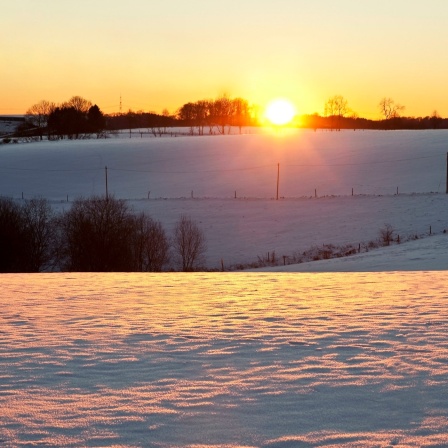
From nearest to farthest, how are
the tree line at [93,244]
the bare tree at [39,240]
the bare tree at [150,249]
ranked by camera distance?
1. the tree line at [93,244]
2. the bare tree at [150,249]
3. the bare tree at [39,240]

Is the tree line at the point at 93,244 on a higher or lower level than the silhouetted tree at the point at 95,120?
lower

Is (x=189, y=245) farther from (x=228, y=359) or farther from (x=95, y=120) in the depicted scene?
(x=95, y=120)

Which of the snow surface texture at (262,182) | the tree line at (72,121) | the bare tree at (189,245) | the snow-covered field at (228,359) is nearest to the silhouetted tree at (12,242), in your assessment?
the bare tree at (189,245)

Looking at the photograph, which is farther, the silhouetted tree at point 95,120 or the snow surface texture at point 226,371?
the silhouetted tree at point 95,120

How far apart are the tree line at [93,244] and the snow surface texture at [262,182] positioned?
2631 mm

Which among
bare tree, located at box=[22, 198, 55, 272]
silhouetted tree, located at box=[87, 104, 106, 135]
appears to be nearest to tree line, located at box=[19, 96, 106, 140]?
silhouetted tree, located at box=[87, 104, 106, 135]

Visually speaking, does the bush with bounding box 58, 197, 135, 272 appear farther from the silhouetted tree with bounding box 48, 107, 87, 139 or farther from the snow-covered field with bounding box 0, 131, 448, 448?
the silhouetted tree with bounding box 48, 107, 87, 139

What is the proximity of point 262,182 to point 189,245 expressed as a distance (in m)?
31.0

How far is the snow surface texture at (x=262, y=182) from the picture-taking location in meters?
54.4

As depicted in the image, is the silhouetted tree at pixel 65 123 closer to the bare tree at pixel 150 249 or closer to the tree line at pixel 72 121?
the tree line at pixel 72 121

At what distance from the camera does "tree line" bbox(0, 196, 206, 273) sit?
1927 inches

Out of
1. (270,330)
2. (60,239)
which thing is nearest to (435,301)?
(270,330)

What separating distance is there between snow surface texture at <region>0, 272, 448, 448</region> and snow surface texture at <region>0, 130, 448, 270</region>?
15.2 metres

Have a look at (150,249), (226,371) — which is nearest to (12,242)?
(150,249)
